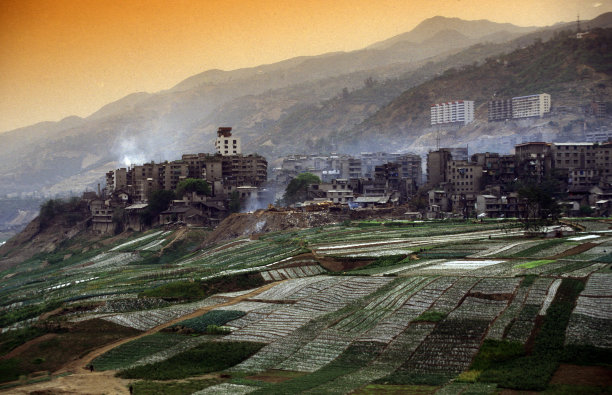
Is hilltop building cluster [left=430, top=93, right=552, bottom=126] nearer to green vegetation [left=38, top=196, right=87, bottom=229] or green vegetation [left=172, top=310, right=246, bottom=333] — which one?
green vegetation [left=38, top=196, right=87, bottom=229]

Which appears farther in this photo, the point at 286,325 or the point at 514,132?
the point at 514,132

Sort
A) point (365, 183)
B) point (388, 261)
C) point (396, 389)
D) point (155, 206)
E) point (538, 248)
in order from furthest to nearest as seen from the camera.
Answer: point (365, 183) → point (155, 206) → point (388, 261) → point (538, 248) → point (396, 389)

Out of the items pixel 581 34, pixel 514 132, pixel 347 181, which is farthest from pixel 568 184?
pixel 581 34

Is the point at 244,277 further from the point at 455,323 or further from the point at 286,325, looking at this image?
the point at 455,323

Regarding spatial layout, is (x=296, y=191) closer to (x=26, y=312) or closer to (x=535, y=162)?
(x=535, y=162)

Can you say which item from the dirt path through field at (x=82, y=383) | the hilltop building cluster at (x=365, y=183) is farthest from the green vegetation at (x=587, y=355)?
the hilltop building cluster at (x=365, y=183)

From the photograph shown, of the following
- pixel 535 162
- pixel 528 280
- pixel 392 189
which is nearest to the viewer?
pixel 528 280

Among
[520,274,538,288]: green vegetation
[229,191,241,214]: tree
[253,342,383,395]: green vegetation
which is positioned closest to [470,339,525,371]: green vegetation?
[253,342,383,395]: green vegetation

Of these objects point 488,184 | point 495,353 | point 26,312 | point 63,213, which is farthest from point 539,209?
point 63,213
